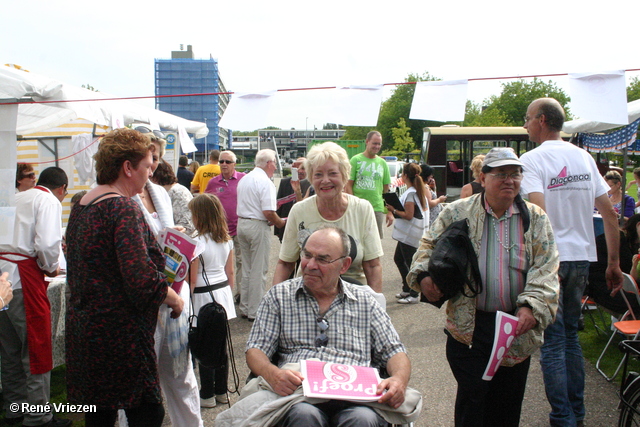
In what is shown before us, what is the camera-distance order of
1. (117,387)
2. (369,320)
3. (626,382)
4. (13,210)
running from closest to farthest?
1. (117,387)
2. (369,320)
3. (626,382)
4. (13,210)

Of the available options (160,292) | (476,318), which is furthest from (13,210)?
(476,318)

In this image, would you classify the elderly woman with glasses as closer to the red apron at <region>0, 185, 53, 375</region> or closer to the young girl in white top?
the young girl in white top

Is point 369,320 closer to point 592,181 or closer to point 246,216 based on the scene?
point 592,181

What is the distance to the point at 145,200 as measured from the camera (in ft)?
11.7

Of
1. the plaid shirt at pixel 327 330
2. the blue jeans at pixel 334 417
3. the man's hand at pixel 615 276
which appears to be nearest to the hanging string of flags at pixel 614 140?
the man's hand at pixel 615 276

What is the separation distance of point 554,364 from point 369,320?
141cm

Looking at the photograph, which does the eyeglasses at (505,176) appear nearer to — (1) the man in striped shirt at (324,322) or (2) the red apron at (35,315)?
(1) the man in striped shirt at (324,322)

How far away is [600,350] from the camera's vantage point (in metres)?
5.33

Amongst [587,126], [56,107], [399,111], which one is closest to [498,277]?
[56,107]

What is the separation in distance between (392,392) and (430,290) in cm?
61

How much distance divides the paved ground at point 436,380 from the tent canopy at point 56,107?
9.17ft

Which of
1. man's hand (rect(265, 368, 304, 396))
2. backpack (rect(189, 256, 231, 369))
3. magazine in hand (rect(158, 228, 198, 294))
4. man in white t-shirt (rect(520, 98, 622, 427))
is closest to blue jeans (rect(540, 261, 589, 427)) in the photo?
man in white t-shirt (rect(520, 98, 622, 427))

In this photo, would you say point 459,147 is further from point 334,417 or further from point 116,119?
point 334,417

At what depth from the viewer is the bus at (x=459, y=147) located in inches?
881
